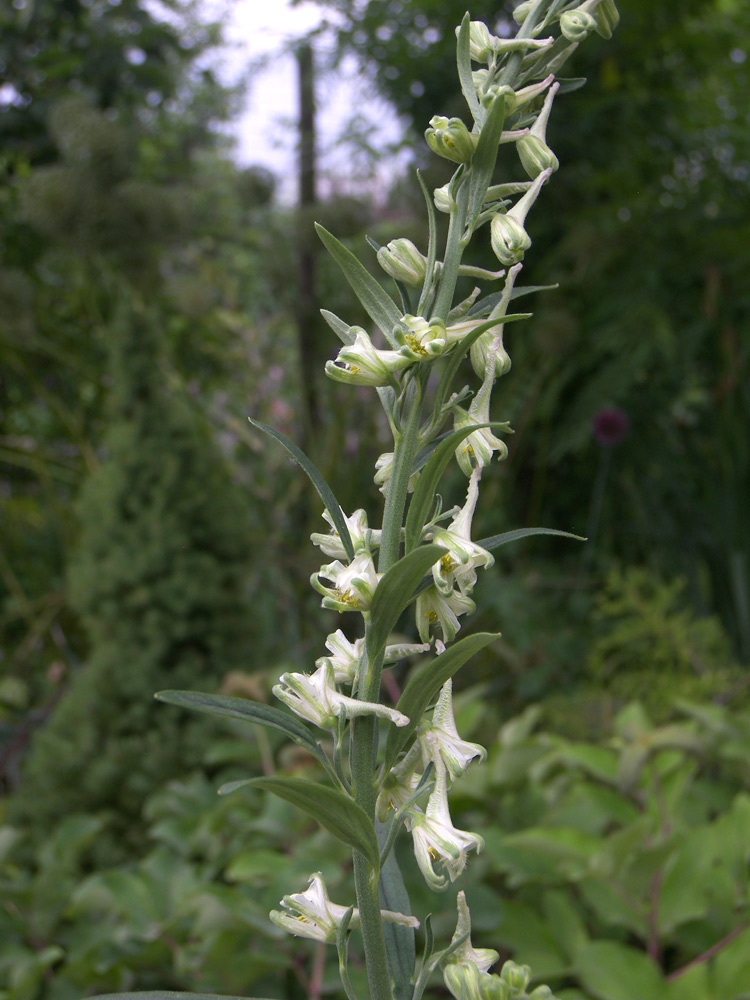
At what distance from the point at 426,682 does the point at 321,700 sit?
0.04 meters

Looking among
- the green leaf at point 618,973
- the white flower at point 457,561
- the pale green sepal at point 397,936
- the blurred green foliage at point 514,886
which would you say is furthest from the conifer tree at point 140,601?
the white flower at point 457,561

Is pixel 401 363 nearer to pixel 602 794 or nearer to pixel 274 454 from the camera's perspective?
pixel 602 794

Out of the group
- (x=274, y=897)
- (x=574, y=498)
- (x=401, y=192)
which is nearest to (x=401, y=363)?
(x=274, y=897)

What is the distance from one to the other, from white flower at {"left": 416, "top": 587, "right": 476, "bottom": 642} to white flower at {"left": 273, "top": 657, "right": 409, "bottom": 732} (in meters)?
0.04

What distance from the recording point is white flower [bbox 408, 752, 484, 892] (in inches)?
12.4

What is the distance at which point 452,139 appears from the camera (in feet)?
1.08

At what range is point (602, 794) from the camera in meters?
0.84

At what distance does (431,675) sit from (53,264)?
2.43 m

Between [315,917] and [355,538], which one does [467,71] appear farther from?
[315,917]

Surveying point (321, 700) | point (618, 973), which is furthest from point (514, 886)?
point (321, 700)

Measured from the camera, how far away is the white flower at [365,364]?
1.05ft

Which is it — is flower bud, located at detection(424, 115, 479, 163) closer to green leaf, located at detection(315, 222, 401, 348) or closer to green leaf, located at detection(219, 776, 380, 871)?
green leaf, located at detection(315, 222, 401, 348)

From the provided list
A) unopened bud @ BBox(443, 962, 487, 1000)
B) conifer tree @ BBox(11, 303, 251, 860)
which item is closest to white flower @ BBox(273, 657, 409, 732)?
unopened bud @ BBox(443, 962, 487, 1000)

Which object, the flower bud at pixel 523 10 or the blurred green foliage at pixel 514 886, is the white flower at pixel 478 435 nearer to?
the flower bud at pixel 523 10
